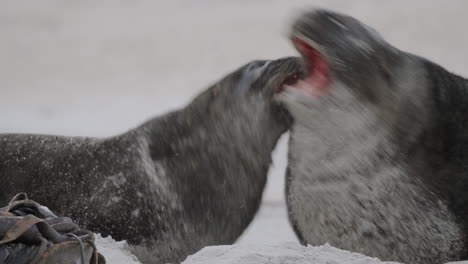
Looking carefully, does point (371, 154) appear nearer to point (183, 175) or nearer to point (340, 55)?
point (340, 55)

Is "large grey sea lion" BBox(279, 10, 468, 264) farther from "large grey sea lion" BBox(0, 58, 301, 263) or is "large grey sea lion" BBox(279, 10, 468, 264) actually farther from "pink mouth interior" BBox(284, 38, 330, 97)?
"large grey sea lion" BBox(0, 58, 301, 263)

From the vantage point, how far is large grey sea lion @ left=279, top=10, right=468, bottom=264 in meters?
1.54

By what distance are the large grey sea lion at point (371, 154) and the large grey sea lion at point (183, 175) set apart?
0.12 metres

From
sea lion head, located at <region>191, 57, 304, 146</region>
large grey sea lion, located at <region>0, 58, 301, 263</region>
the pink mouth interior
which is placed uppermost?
the pink mouth interior

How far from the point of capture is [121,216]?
169cm

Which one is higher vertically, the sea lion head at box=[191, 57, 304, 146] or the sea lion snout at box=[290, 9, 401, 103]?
the sea lion snout at box=[290, 9, 401, 103]

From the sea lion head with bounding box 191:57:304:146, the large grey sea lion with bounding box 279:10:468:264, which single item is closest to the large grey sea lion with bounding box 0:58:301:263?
the sea lion head with bounding box 191:57:304:146

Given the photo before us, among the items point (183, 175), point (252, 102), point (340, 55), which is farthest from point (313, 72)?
point (183, 175)

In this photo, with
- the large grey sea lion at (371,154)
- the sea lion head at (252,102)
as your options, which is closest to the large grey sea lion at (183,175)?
Result: the sea lion head at (252,102)

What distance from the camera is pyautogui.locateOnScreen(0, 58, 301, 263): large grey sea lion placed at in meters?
1.70

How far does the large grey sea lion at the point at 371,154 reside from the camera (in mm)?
1543

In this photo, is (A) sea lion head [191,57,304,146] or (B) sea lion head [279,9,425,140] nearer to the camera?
(B) sea lion head [279,9,425,140]

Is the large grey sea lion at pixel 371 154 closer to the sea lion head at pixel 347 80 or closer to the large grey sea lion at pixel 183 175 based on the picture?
the sea lion head at pixel 347 80

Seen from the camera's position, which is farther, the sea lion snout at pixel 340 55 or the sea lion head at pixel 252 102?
the sea lion head at pixel 252 102
